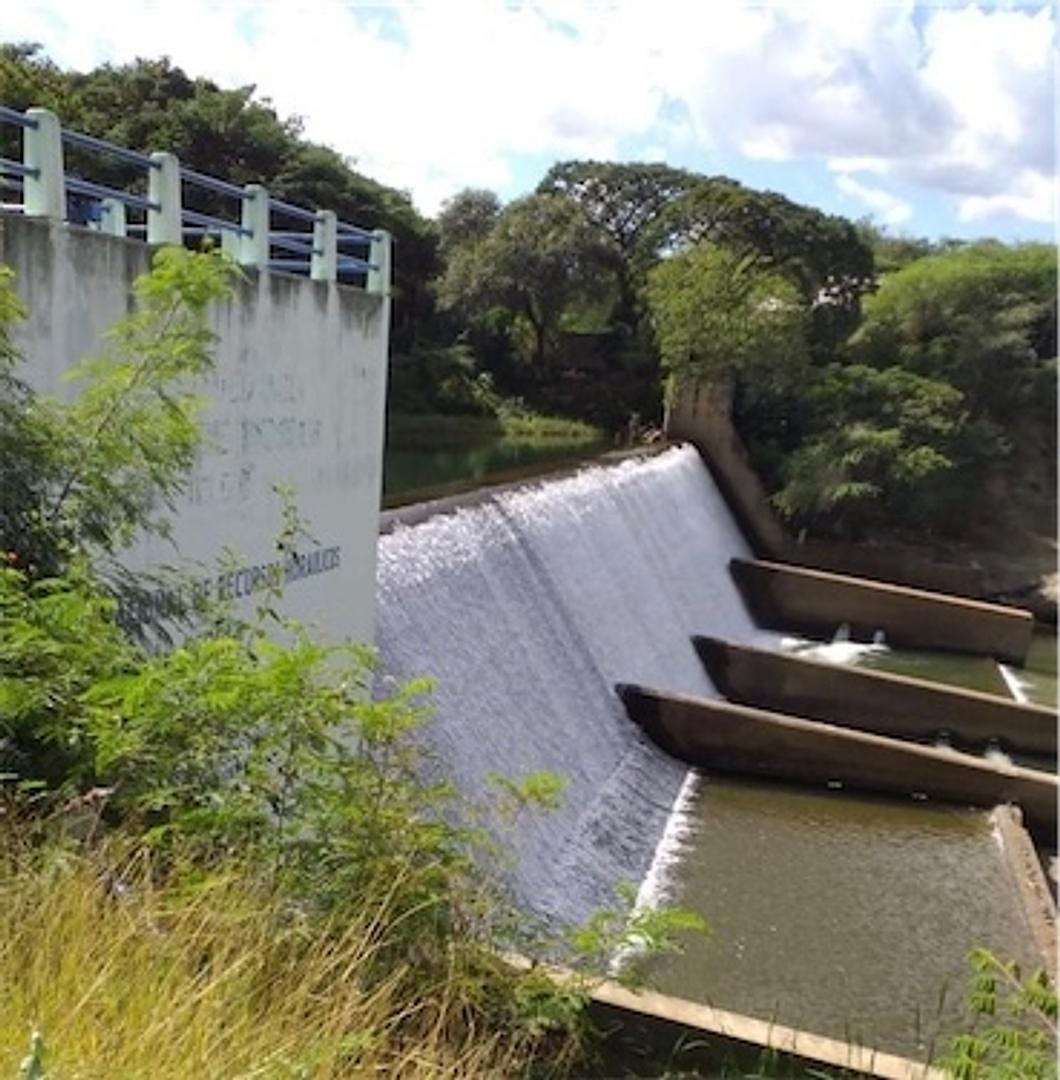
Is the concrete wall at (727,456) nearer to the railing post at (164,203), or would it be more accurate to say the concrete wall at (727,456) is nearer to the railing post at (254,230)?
the railing post at (254,230)

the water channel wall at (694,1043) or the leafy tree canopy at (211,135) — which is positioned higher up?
the leafy tree canopy at (211,135)

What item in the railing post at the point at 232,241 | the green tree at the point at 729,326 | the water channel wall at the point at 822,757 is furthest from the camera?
the green tree at the point at 729,326

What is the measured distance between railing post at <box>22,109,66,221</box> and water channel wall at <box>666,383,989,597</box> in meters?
18.0

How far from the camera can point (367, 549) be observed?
8055mm

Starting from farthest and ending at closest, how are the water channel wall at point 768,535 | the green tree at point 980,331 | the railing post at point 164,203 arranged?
the green tree at point 980,331 < the water channel wall at point 768,535 < the railing post at point 164,203

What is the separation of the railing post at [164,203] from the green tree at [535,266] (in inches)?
1137

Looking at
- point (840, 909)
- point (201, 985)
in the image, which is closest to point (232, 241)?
point (201, 985)

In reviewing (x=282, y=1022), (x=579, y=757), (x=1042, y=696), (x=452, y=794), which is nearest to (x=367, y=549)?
(x=579, y=757)

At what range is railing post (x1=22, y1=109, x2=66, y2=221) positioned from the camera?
182 inches

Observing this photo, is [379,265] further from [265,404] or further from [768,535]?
[768,535]

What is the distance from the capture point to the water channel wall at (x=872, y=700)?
14.2m

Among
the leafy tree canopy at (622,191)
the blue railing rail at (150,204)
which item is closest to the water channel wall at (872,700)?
the blue railing rail at (150,204)

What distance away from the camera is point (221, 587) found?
593 cm

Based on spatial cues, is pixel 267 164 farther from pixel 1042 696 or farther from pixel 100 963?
pixel 100 963
